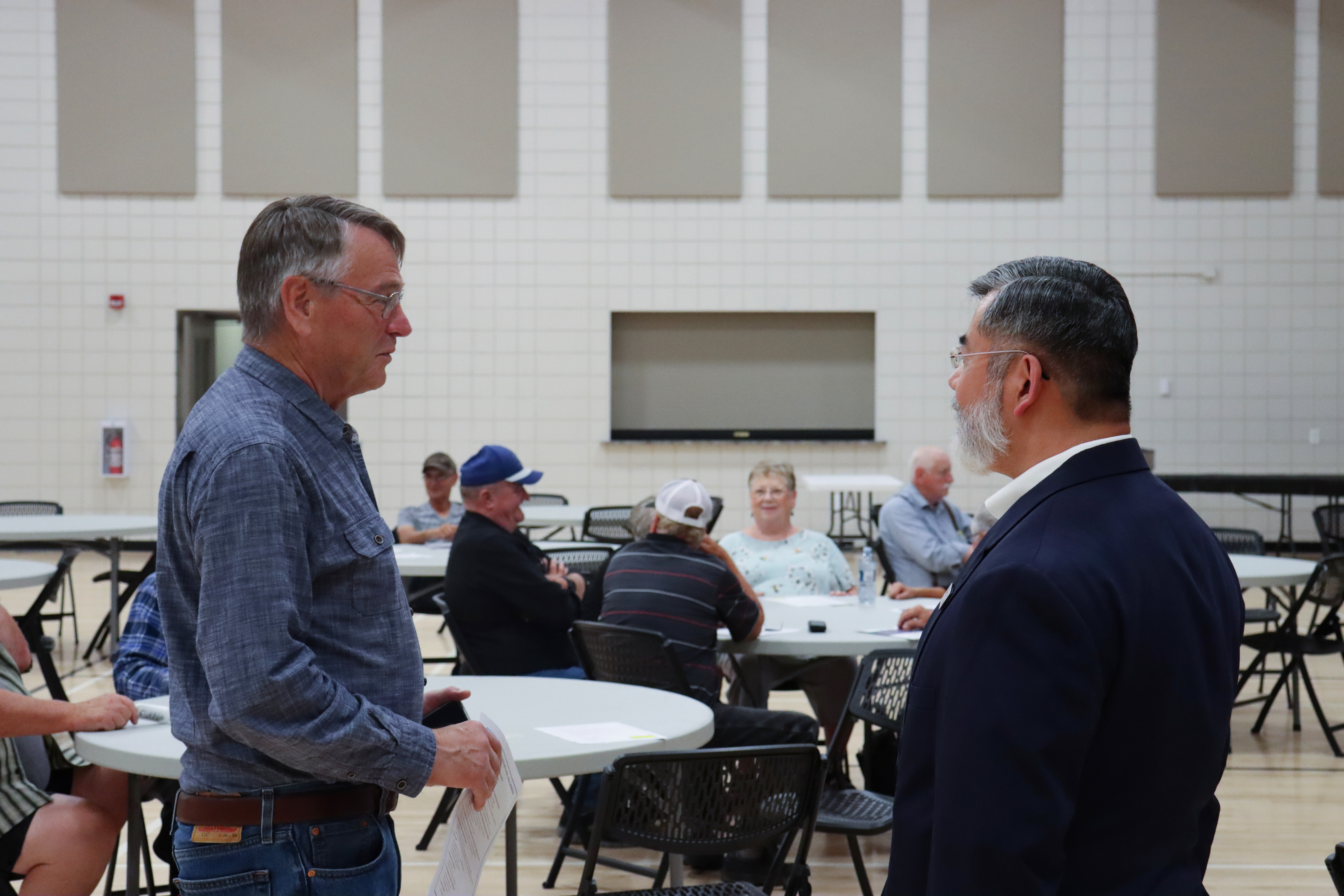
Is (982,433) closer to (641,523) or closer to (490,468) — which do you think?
(490,468)

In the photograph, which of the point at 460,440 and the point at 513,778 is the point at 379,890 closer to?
the point at 513,778

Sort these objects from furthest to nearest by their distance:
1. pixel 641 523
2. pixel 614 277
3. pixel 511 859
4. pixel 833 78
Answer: pixel 614 277, pixel 833 78, pixel 641 523, pixel 511 859

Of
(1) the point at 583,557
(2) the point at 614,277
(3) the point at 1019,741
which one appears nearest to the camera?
(3) the point at 1019,741

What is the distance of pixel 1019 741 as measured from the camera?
110 centimetres

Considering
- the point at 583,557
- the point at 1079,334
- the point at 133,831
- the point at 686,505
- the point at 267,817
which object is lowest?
the point at 133,831

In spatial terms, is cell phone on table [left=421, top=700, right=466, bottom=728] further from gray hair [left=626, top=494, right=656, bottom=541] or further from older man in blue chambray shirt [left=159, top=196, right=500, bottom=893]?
gray hair [left=626, top=494, right=656, bottom=541]

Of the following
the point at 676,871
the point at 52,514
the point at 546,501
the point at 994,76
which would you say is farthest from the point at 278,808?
the point at 994,76

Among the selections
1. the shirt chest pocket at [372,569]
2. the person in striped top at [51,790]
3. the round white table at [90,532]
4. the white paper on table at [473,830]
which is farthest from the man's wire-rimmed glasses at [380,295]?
the round white table at [90,532]

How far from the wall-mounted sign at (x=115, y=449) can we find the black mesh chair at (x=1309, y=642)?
386 inches

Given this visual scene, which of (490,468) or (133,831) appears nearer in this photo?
(133,831)

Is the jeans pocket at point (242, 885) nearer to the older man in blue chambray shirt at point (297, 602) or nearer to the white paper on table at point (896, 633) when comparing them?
the older man in blue chambray shirt at point (297, 602)

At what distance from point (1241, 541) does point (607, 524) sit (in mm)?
3774

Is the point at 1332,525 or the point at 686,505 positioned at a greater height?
the point at 686,505

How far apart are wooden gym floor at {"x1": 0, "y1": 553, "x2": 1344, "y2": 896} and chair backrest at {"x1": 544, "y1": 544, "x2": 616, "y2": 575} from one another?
0.98 meters
